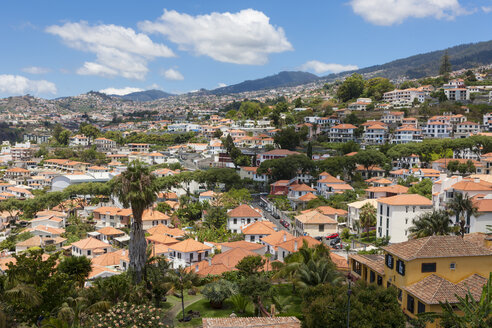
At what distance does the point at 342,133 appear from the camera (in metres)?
93.4

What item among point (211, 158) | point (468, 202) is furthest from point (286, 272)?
point (211, 158)

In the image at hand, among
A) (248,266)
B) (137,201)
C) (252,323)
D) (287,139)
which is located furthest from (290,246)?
(287,139)

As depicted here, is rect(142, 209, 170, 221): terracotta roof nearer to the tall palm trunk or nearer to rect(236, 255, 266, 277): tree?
rect(236, 255, 266, 277): tree

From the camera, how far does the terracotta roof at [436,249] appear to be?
2022 cm

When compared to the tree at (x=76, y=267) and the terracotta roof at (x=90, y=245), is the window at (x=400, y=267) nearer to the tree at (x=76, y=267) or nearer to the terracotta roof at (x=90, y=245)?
the tree at (x=76, y=267)

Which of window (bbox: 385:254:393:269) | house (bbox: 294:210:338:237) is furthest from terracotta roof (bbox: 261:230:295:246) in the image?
window (bbox: 385:254:393:269)

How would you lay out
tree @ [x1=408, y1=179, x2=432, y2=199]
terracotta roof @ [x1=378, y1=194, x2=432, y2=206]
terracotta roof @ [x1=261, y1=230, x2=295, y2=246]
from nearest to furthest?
1. terracotta roof @ [x1=261, y1=230, x2=295, y2=246]
2. terracotta roof @ [x1=378, y1=194, x2=432, y2=206]
3. tree @ [x1=408, y1=179, x2=432, y2=199]

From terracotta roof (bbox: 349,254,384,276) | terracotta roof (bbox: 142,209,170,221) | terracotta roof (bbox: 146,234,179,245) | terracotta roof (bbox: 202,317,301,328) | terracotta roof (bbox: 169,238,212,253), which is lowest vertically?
terracotta roof (bbox: 146,234,179,245)

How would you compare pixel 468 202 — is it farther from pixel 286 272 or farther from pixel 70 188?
pixel 70 188

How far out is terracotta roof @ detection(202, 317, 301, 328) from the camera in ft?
58.0

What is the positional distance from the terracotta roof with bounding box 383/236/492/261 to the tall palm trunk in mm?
12447

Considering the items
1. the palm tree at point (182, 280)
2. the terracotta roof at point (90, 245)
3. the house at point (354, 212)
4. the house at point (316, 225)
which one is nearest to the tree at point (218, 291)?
the palm tree at point (182, 280)

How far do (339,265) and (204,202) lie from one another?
30610mm

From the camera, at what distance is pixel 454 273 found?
806 inches
